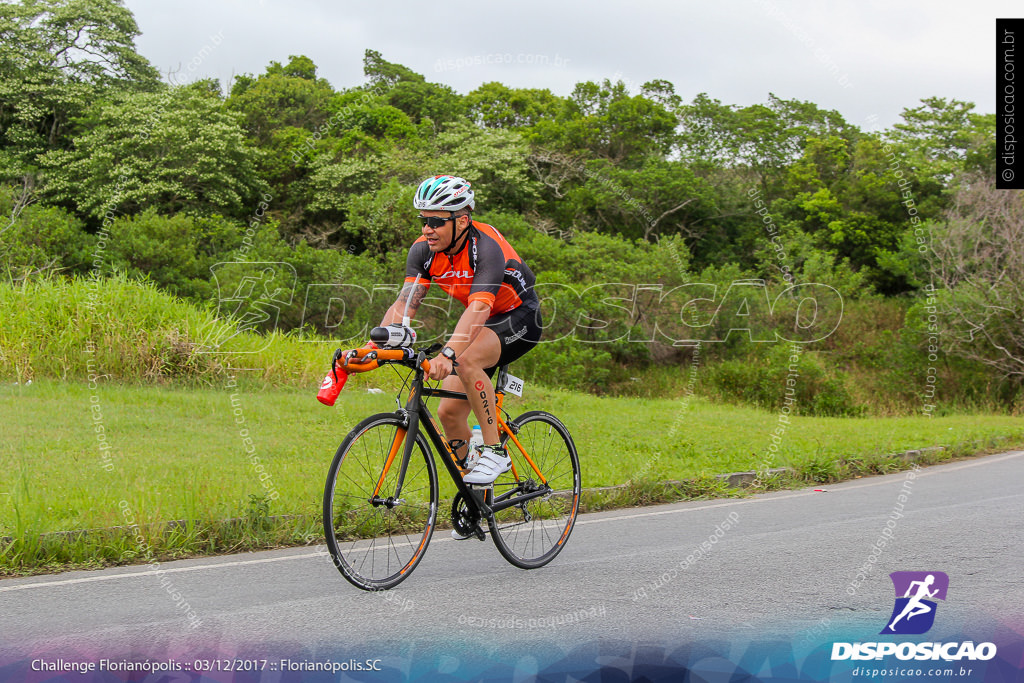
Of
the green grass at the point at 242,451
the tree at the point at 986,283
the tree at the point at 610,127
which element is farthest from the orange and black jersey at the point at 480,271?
the tree at the point at 610,127

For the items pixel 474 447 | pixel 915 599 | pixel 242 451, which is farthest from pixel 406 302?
pixel 242 451

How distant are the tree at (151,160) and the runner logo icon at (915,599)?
86.3 ft

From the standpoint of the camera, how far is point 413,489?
519 centimetres

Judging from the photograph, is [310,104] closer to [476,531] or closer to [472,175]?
[472,175]

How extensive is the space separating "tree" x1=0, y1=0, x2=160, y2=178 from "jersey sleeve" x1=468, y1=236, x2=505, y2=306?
93.8 ft

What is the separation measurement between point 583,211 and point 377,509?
26.7 m

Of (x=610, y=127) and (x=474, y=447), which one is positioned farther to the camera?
(x=610, y=127)

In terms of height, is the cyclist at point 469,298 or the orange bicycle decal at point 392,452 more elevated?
the cyclist at point 469,298

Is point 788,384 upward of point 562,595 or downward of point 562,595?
upward

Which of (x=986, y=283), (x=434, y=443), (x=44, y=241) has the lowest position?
(x=44, y=241)

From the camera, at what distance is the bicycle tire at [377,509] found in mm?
4816

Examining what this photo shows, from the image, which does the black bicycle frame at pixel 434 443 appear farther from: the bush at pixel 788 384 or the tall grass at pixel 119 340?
the bush at pixel 788 384

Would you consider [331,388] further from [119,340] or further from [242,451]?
[119,340]

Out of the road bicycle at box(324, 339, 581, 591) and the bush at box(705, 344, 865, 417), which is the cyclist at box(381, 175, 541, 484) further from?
the bush at box(705, 344, 865, 417)
